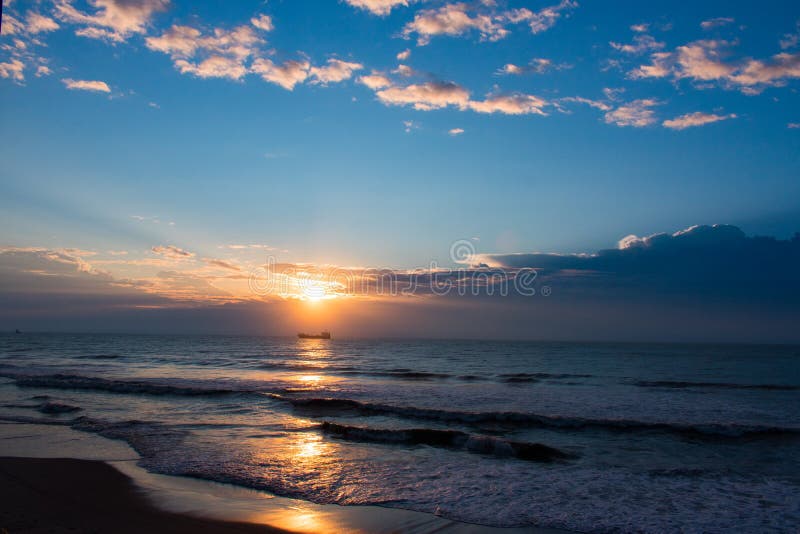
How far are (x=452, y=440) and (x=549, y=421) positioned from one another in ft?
20.6

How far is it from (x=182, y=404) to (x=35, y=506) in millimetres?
15757

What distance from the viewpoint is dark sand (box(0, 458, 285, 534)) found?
817cm

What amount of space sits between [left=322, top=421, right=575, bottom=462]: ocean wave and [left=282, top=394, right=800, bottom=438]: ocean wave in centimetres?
387

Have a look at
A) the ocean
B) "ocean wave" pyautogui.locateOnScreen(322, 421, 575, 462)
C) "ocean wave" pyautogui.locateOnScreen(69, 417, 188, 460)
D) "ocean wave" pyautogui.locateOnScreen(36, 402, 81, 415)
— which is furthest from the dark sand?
"ocean wave" pyautogui.locateOnScreen(36, 402, 81, 415)

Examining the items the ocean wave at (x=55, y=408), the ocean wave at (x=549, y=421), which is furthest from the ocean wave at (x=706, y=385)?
the ocean wave at (x=55, y=408)

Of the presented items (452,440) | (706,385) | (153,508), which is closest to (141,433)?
(153,508)

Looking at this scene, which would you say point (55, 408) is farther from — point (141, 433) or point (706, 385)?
point (706, 385)

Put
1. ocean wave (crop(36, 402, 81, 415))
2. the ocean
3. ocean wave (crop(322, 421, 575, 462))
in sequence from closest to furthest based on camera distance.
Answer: the ocean < ocean wave (crop(322, 421, 575, 462)) < ocean wave (crop(36, 402, 81, 415))

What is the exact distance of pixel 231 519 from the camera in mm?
8688

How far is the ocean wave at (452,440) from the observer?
49.2ft

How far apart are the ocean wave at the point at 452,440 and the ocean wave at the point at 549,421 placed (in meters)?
3.87

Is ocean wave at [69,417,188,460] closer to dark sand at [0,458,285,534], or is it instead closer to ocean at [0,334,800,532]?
ocean at [0,334,800,532]

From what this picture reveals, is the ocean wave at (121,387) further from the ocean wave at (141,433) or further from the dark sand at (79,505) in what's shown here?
the dark sand at (79,505)

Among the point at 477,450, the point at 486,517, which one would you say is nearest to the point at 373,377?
the point at 477,450
